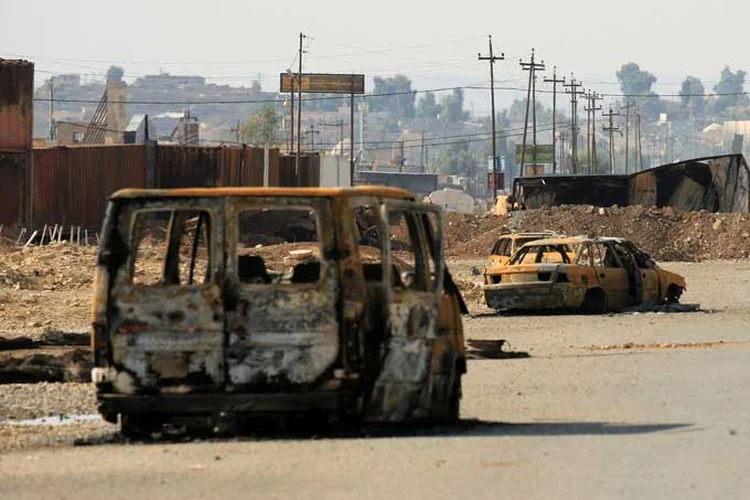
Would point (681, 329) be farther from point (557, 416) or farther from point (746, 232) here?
point (746, 232)

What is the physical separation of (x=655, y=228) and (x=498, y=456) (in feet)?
186

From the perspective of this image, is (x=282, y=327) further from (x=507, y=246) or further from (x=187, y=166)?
(x=187, y=166)

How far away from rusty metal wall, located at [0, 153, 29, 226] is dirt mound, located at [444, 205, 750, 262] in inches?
814

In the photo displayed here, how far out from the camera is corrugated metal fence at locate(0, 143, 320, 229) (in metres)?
52.0

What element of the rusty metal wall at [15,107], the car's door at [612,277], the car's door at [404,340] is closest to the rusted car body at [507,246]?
the car's door at [612,277]

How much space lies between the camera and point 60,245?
155 feet

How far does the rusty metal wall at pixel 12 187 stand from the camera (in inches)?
2024

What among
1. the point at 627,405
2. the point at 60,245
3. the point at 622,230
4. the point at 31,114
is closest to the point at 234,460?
the point at 627,405

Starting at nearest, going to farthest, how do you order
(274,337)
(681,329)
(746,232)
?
(274,337) → (681,329) → (746,232)

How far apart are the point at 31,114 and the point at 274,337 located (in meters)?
39.9

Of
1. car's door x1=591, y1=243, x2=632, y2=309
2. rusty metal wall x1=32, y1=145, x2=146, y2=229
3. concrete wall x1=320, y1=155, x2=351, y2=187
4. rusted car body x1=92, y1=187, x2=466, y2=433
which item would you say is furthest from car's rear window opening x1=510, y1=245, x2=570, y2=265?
concrete wall x1=320, y1=155, x2=351, y2=187

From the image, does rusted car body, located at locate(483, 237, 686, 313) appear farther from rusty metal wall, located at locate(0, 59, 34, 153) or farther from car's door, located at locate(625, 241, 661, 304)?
rusty metal wall, located at locate(0, 59, 34, 153)

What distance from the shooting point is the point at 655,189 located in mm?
72750

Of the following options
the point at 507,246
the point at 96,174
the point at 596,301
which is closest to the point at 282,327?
the point at 596,301
